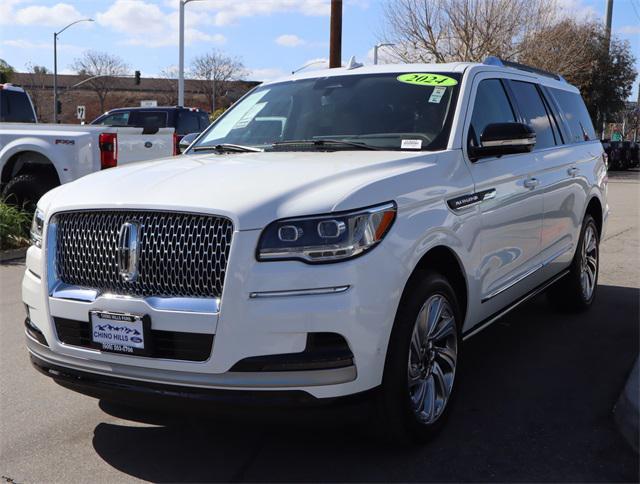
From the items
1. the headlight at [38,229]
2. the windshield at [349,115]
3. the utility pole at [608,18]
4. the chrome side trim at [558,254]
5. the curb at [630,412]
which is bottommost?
the curb at [630,412]

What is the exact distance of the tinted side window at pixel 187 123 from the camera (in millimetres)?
17438

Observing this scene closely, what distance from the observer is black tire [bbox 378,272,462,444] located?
328 cm

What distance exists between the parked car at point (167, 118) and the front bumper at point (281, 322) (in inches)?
574

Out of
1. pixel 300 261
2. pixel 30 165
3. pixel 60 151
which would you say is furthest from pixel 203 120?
pixel 300 261

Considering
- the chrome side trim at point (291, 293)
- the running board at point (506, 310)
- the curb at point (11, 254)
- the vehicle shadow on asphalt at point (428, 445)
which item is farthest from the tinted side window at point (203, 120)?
the chrome side trim at point (291, 293)

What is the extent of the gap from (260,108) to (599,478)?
313cm

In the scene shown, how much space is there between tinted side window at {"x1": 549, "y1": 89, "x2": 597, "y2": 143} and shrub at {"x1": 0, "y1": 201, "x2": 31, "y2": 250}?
6.73 meters

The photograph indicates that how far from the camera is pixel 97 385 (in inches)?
132

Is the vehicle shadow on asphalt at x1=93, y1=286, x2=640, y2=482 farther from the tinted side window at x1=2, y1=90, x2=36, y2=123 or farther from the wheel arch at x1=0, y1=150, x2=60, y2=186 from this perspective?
the tinted side window at x1=2, y1=90, x2=36, y2=123

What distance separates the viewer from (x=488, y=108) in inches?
191

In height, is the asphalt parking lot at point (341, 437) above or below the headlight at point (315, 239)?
below

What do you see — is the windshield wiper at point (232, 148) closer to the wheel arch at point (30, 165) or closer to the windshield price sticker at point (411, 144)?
the windshield price sticker at point (411, 144)

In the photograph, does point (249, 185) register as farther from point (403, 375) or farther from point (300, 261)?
point (403, 375)

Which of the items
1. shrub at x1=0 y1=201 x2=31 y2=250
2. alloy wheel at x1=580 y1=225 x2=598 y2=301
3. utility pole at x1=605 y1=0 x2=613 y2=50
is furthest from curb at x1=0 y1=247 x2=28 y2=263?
utility pole at x1=605 y1=0 x2=613 y2=50
